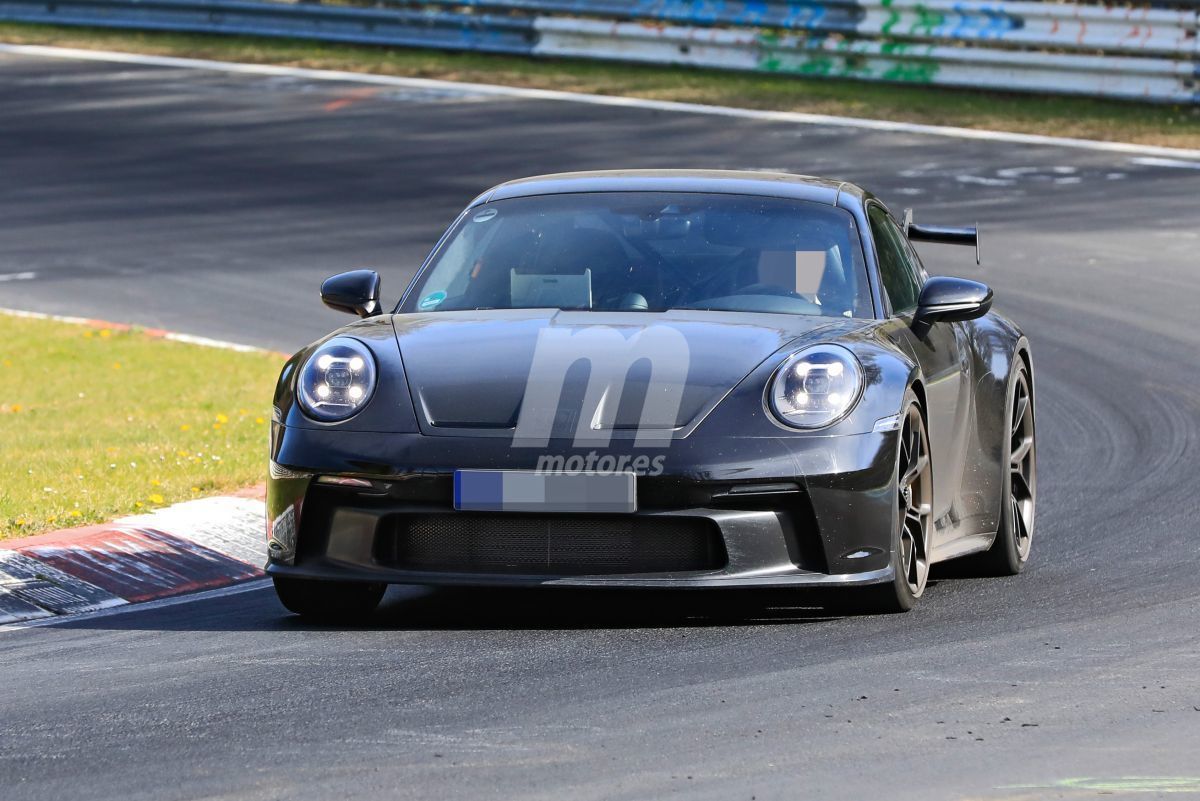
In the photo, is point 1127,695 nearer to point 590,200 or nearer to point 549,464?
point 549,464

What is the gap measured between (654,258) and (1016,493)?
1.76 meters

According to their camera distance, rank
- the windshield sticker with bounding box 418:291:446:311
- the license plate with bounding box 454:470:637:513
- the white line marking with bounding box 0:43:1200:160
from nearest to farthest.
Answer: the license plate with bounding box 454:470:637:513 < the windshield sticker with bounding box 418:291:446:311 < the white line marking with bounding box 0:43:1200:160

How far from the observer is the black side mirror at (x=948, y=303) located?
7145mm

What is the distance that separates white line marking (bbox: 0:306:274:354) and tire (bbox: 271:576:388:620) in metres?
6.55

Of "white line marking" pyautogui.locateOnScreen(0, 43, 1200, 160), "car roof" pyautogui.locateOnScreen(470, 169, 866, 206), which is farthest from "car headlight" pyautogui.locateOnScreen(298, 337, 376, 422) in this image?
"white line marking" pyautogui.locateOnScreen(0, 43, 1200, 160)

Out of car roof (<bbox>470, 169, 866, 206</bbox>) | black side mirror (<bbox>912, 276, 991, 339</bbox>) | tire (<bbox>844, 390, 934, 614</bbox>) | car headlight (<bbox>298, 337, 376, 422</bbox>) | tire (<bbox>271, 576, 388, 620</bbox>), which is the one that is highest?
car roof (<bbox>470, 169, 866, 206</bbox>)

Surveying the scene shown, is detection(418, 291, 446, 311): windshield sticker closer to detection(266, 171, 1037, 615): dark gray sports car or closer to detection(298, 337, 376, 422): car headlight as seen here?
detection(266, 171, 1037, 615): dark gray sports car

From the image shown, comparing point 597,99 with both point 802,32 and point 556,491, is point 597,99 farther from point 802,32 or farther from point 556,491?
point 556,491

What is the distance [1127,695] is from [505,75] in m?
20.4

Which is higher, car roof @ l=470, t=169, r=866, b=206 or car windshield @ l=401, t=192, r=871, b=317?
car roof @ l=470, t=169, r=866, b=206

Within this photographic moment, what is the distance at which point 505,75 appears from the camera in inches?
996

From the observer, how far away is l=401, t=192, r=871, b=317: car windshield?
7207 millimetres

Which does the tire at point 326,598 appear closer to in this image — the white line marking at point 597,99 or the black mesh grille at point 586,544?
the black mesh grille at point 586,544

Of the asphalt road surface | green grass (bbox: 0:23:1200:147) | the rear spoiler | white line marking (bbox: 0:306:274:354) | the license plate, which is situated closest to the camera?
the asphalt road surface
